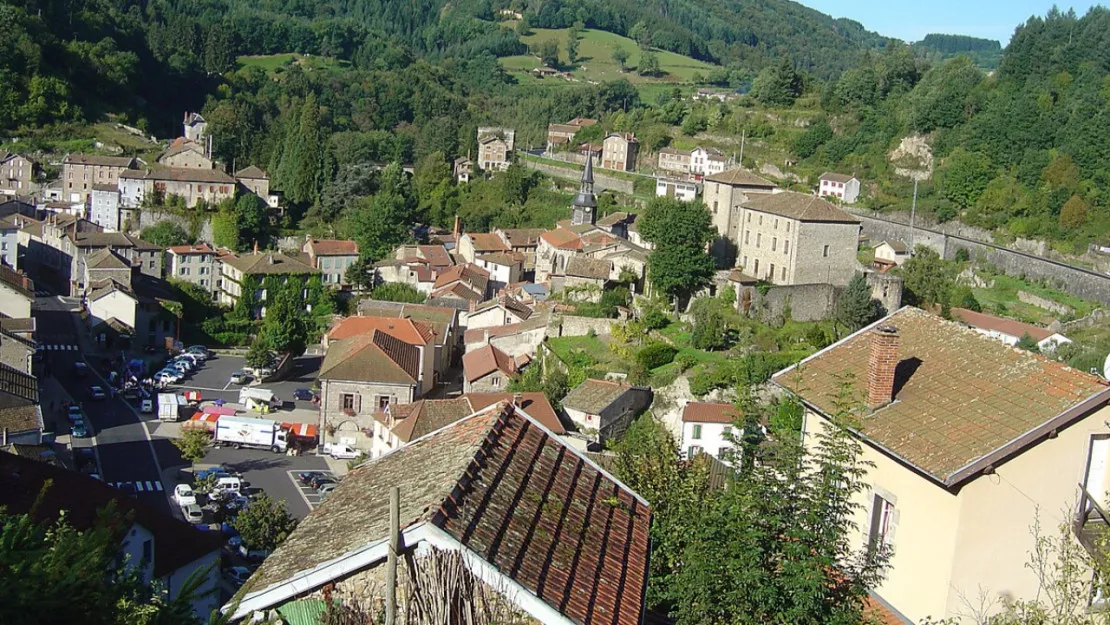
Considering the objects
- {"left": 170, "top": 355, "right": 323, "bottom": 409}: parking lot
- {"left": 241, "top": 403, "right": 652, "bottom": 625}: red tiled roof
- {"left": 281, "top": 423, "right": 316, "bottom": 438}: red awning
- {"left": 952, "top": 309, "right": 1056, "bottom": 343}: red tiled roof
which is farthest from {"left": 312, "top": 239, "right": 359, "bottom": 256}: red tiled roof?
{"left": 241, "top": 403, "right": 652, "bottom": 625}: red tiled roof

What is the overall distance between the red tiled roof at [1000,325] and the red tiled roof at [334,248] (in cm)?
2882

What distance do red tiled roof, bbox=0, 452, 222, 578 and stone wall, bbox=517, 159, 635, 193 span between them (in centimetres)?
4389

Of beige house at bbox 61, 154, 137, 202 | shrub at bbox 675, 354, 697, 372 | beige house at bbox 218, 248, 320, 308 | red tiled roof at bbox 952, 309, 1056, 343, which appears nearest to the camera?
shrub at bbox 675, 354, 697, 372

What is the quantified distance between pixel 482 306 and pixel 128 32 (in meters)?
57.6

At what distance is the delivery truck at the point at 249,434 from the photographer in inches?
1121

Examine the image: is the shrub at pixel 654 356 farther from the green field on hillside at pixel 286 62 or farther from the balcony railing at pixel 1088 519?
the green field on hillside at pixel 286 62

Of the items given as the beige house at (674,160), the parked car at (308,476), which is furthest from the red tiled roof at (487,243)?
the parked car at (308,476)

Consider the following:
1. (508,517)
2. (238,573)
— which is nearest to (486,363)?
(238,573)

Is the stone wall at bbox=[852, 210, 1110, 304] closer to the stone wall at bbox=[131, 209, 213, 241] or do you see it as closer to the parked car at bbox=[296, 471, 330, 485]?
the parked car at bbox=[296, 471, 330, 485]

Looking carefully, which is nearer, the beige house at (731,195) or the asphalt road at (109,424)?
the asphalt road at (109,424)

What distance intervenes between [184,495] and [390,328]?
12.2 m

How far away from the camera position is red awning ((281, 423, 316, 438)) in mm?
29406

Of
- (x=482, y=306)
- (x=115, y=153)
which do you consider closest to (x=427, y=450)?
(x=482, y=306)

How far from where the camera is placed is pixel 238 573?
17.9 meters
